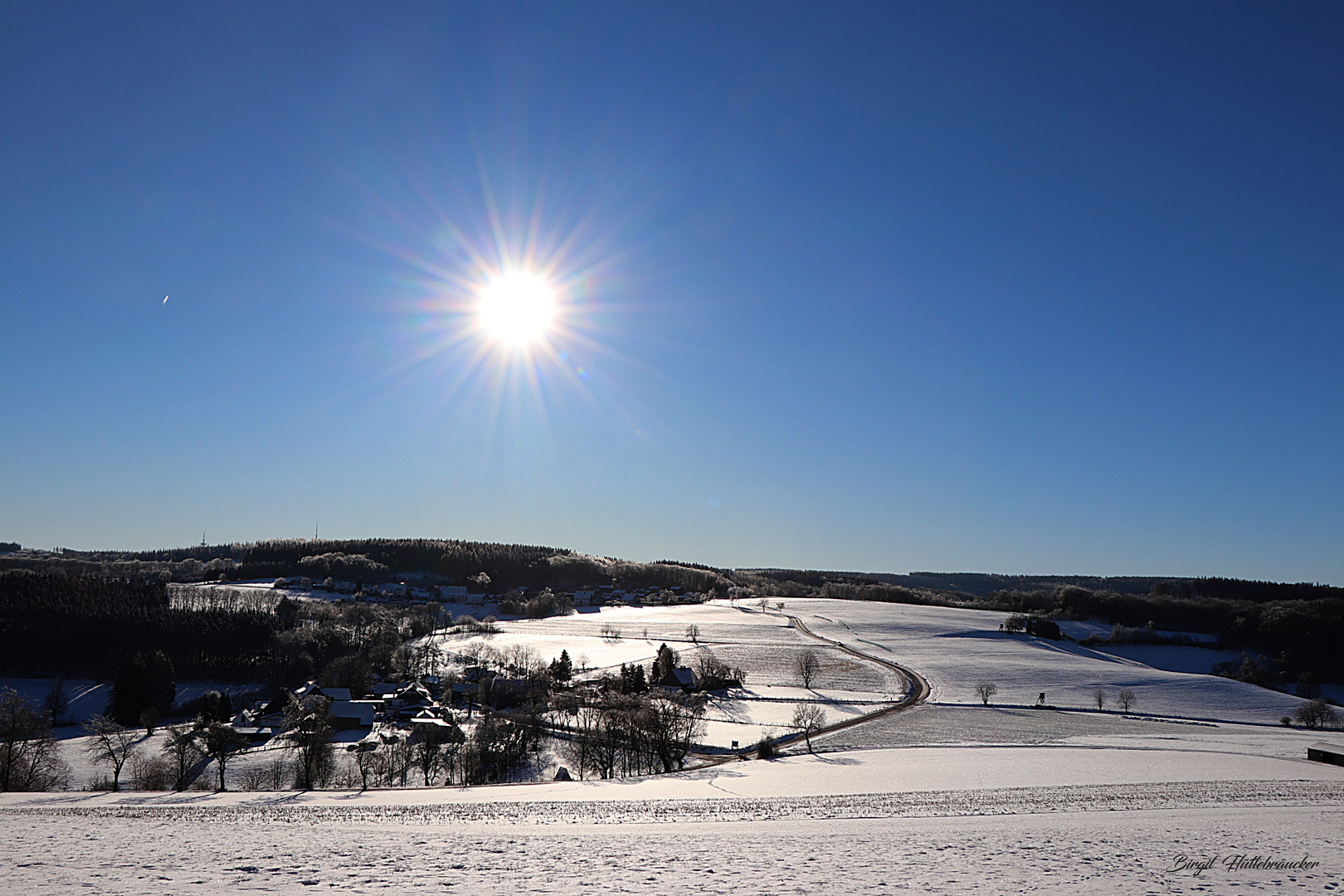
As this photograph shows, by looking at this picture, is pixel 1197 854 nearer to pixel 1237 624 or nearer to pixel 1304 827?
pixel 1304 827

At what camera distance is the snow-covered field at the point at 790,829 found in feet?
49.3

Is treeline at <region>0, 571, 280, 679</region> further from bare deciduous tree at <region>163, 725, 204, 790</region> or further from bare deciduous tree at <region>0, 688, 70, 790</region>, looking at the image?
bare deciduous tree at <region>0, 688, 70, 790</region>

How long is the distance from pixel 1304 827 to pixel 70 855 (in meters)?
34.5

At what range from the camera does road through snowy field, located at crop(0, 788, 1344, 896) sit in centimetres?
1447

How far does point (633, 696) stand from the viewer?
59.1 meters

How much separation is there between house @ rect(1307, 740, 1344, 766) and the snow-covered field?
2.09 m

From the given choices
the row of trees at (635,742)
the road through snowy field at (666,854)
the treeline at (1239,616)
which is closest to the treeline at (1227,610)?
the treeline at (1239,616)

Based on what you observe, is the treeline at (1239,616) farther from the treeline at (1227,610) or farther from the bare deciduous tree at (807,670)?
the bare deciduous tree at (807,670)

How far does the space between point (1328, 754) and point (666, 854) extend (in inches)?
1858

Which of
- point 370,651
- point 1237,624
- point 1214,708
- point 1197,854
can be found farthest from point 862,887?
point 1237,624

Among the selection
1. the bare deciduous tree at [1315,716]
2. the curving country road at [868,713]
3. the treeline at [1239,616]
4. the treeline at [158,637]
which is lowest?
the treeline at [158,637]

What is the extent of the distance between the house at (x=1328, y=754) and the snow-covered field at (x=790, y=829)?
6.87 feet

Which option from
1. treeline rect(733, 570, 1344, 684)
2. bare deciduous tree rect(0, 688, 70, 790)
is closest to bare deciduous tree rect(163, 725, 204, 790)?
bare deciduous tree rect(0, 688, 70, 790)

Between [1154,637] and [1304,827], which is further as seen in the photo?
[1154,637]
